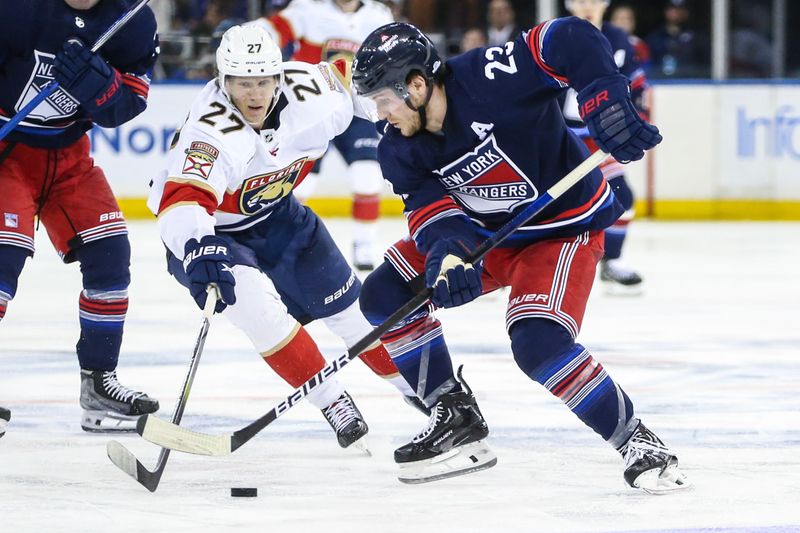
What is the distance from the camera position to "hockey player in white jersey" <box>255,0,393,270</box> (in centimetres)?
670

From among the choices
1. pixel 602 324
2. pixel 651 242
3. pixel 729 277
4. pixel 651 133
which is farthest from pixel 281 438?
pixel 651 242

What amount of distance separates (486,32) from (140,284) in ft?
12.0

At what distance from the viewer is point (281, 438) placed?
3.45 m

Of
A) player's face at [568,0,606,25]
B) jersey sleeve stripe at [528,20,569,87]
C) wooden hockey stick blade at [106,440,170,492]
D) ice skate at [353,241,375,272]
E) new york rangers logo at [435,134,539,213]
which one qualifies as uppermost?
jersey sleeve stripe at [528,20,569,87]

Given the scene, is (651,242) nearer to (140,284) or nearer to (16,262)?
(140,284)

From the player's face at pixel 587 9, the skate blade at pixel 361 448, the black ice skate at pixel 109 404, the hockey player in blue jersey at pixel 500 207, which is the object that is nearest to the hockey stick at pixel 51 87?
the black ice skate at pixel 109 404

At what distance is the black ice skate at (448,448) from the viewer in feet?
9.99

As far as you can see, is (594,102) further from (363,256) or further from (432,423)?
(363,256)

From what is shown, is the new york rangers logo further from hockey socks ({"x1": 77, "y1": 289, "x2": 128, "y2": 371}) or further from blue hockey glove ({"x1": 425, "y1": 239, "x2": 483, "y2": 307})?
hockey socks ({"x1": 77, "y1": 289, "x2": 128, "y2": 371})

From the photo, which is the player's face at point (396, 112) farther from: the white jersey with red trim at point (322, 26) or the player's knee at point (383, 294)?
the white jersey with red trim at point (322, 26)

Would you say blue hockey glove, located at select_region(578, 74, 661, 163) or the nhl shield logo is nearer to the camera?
blue hockey glove, located at select_region(578, 74, 661, 163)

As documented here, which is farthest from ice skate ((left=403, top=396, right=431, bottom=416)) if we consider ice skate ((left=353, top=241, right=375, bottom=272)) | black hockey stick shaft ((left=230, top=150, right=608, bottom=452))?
ice skate ((left=353, top=241, right=375, bottom=272))

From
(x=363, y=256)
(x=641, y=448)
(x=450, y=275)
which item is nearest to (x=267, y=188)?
(x=450, y=275)

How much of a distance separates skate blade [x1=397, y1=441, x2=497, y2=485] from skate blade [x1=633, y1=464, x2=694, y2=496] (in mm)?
344
